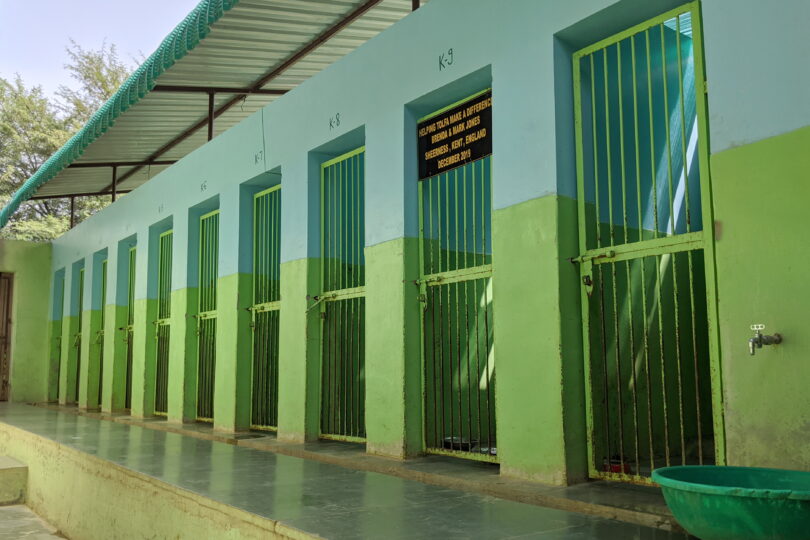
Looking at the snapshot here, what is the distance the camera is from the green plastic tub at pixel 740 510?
2.65 m

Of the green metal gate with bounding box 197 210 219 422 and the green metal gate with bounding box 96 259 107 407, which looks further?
the green metal gate with bounding box 96 259 107 407

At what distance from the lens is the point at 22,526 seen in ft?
25.4

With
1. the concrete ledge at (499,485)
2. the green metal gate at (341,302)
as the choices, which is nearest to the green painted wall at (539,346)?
the concrete ledge at (499,485)

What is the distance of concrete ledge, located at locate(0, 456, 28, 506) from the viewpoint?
8.81 metres

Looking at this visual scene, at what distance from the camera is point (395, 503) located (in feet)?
14.9

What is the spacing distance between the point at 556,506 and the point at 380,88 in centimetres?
407

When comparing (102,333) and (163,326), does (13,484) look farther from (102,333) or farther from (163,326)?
(102,333)

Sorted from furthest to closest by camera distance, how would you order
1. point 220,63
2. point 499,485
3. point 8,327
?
point 8,327 < point 220,63 < point 499,485

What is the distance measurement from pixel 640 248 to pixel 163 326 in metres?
8.91

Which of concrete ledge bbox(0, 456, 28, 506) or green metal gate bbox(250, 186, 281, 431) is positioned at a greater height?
green metal gate bbox(250, 186, 281, 431)

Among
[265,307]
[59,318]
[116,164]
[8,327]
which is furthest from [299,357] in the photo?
[8,327]

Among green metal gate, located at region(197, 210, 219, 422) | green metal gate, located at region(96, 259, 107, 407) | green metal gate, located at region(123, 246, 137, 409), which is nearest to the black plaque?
green metal gate, located at region(197, 210, 219, 422)

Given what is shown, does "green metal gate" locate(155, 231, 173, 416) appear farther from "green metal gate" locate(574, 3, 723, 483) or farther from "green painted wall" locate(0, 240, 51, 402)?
"green metal gate" locate(574, 3, 723, 483)

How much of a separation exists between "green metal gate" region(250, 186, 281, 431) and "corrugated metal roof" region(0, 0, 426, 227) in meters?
1.85
